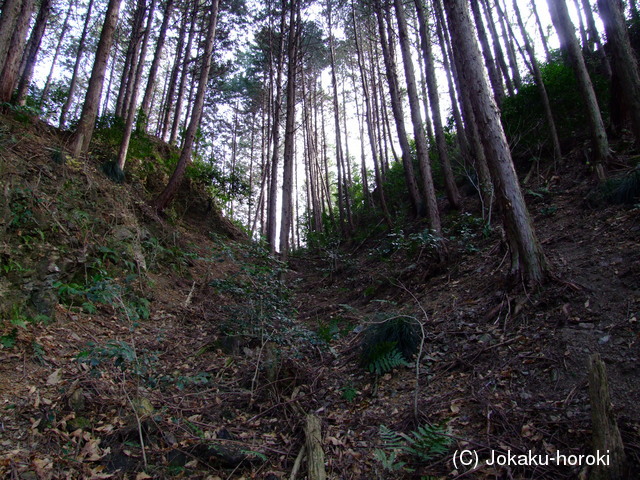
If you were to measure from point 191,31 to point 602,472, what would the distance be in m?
15.7

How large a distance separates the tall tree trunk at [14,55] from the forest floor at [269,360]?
3.64ft

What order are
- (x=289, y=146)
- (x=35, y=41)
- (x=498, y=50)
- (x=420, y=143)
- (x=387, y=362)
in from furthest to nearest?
(x=35, y=41), (x=498, y=50), (x=289, y=146), (x=420, y=143), (x=387, y=362)

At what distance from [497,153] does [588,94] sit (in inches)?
170

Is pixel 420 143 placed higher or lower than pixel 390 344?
higher

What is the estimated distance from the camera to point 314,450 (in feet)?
8.80

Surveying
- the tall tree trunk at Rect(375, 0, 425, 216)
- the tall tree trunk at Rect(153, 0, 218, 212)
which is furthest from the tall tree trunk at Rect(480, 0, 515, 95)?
the tall tree trunk at Rect(153, 0, 218, 212)

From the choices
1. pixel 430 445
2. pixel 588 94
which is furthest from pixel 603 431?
pixel 588 94

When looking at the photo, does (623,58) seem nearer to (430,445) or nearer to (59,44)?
(430,445)

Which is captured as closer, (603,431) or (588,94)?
(603,431)

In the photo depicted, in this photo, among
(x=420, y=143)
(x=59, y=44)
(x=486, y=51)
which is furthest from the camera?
(x=59, y=44)

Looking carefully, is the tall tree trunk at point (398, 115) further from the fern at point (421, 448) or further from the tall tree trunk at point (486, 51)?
the fern at point (421, 448)

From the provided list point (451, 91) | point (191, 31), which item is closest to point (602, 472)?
point (451, 91)

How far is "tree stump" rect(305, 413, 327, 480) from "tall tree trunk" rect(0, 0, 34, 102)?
27.5 ft

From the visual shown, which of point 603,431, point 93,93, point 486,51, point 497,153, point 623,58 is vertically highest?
point 486,51
